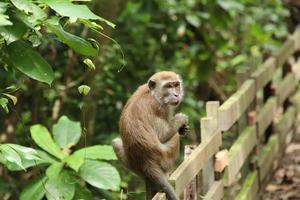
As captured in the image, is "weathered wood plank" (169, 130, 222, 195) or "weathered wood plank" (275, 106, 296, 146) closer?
"weathered wood plank" (169, 130, 222, 195)

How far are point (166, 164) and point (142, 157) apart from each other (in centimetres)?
21

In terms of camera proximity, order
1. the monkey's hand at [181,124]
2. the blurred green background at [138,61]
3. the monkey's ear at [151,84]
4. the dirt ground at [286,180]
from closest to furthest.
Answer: the monkey's hand at [181,124] < the monkey's ear at [151,84] < the dirt ground at [286,180] < the blurred green background at [138,61]

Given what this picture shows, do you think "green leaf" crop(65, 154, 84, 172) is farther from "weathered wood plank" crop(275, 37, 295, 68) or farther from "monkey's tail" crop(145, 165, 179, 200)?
"weathered wood plank" crop(275, 37, 295, 68)

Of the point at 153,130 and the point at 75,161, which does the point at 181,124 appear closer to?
the point at 153,130

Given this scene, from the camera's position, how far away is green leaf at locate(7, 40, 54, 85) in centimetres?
418

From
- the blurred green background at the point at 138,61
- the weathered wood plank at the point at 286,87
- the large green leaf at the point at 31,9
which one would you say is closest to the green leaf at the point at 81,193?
the blurred green background at the point at 138,61

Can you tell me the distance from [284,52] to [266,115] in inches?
78.7

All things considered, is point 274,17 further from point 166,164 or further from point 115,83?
point 166,164

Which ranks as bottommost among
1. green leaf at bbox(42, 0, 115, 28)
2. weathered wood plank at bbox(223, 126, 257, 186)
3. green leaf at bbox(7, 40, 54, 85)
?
weathered wood plank at bbox(223, 126, 257, 186)

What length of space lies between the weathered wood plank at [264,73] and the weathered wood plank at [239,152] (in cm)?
66

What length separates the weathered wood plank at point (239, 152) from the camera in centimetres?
686

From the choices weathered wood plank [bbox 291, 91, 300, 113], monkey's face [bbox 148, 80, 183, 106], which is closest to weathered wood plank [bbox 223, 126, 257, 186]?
monkey's face [bbox 148, 80, 183, 106]

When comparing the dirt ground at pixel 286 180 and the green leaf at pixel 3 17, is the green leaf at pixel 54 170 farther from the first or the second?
the dirt ground at pixel 286 180

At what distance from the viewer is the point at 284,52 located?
1105cm
